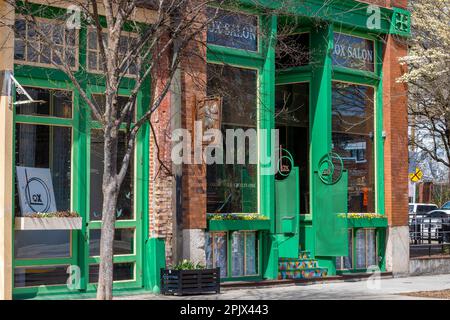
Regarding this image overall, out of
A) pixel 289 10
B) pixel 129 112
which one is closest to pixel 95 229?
pixel 129 112

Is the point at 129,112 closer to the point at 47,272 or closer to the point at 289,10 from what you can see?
the point at 47,272

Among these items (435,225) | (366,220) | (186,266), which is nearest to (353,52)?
(366,220)

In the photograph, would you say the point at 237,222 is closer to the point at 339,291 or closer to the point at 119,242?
the point at 339,291

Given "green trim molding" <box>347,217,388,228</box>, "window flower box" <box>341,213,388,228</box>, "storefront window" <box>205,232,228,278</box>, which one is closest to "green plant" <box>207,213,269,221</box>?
"storefront window" <box>205,232,228,278</box>

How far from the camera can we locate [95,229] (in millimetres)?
13547

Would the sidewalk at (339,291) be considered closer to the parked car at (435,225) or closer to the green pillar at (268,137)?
the green pillar at (268,137)

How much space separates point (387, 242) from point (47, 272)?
8910 millimetres

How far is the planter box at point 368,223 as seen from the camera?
17781 mm

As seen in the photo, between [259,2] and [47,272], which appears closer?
[47,272]

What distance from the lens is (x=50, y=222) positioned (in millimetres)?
12719

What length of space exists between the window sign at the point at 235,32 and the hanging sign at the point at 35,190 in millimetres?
4532

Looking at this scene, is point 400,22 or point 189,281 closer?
point 189,281

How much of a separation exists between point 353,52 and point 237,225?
18.5ft
